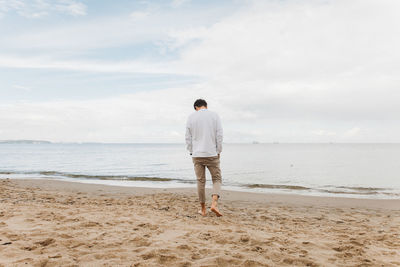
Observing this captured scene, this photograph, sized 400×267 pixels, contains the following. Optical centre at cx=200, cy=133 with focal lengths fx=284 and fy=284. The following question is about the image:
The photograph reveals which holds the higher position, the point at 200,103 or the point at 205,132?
the point at 200,103

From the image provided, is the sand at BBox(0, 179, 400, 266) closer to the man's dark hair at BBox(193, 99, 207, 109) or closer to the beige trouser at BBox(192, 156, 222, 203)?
the beige trouser at BBox(192, 156, 222, 203)

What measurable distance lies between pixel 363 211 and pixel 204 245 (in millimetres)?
5945

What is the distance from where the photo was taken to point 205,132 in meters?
5.83

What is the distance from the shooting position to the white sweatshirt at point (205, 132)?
19.2 feet

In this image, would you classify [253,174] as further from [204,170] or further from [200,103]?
[200,103]

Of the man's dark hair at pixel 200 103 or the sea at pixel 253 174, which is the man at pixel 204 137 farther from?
the sea at pixel 253 174

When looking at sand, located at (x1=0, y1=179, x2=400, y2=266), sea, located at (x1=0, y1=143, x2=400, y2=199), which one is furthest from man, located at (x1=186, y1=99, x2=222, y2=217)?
sea, located at (x1=0, y1=143, x2=400, y2=199)

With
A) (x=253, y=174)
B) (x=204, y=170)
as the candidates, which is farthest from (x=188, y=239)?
(x=253, y=174)

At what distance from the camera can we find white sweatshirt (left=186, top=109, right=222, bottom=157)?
5844mm

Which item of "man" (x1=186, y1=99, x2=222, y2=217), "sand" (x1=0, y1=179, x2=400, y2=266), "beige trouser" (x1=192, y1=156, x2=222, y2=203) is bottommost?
"sand" (x1=0, y1=179, x2=400, y2=266)

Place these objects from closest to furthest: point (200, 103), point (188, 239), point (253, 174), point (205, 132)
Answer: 1. point (188, 239)
2. point (205, 132)
3. point (200, 103)
4. point (253, 174)

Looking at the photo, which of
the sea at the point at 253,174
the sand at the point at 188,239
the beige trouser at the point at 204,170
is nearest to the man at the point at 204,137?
the beige trouser at the point at 204,170

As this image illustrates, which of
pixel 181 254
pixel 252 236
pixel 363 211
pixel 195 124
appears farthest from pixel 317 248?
pixel 363 211

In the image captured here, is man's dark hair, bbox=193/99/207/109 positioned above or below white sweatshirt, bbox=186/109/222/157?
above
